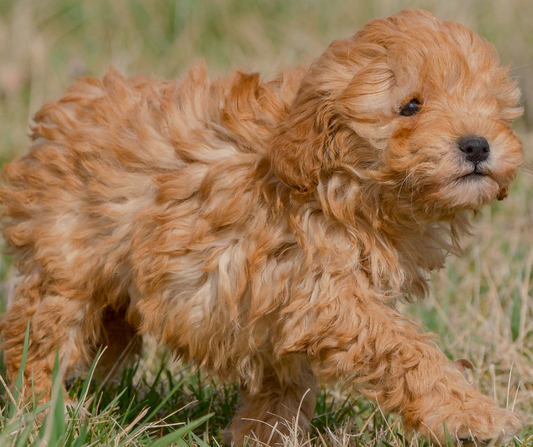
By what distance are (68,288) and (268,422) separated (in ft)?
3.76

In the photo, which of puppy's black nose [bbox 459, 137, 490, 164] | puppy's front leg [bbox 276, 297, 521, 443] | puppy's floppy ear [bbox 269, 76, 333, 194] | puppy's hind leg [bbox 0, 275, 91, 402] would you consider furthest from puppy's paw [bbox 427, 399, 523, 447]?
puppy's hind leg [bbox 0, 275, 91, 402]

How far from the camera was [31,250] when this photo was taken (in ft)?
13.5

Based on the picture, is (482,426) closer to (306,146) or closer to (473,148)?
(473,148)

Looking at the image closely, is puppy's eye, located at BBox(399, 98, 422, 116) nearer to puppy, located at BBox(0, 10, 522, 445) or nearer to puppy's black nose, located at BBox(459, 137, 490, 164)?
puppy, located at BBox(0, 10, 522, 445)

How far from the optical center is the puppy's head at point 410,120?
3225mm

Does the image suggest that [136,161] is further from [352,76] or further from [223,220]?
[352,76]

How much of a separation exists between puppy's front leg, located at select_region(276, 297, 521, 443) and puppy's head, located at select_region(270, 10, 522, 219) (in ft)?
1.55

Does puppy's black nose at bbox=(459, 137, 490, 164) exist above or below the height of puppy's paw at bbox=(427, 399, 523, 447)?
above

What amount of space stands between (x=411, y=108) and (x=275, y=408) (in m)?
→ 1.70

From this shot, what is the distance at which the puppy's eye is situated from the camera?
3350 millimetres

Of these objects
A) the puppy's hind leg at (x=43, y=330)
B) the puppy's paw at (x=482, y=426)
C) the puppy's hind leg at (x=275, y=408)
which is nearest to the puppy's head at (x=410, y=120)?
the puppy's paw at (x=482, y=426)

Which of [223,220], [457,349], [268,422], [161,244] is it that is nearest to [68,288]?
[161,244]

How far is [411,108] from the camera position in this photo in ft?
11.0

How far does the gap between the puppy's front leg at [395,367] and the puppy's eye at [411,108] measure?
742 millimetres
